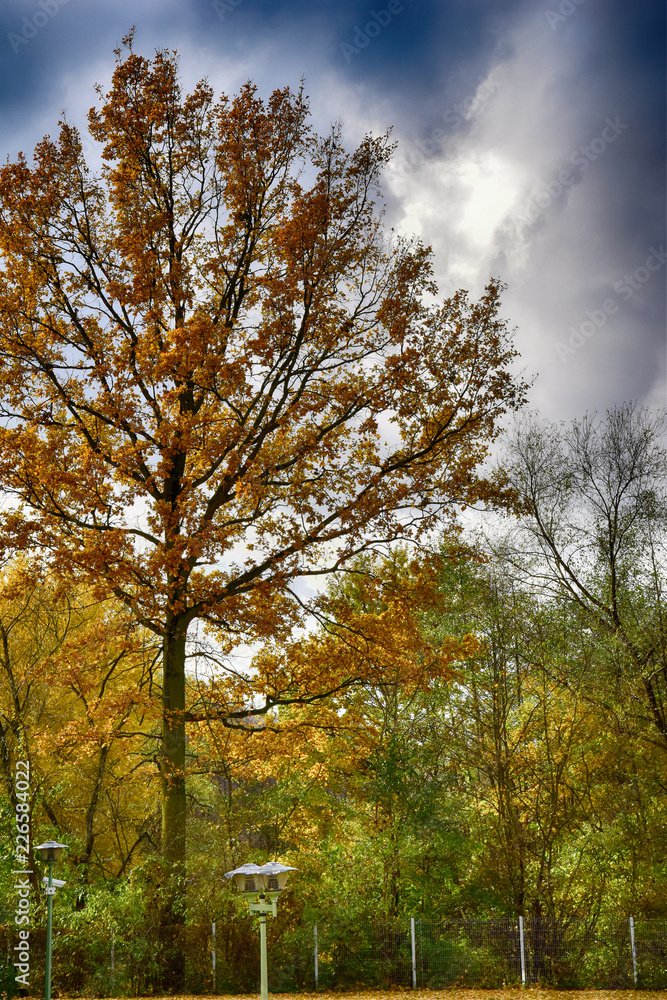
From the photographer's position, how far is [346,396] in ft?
42.4

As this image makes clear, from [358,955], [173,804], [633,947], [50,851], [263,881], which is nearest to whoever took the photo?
[263,881]

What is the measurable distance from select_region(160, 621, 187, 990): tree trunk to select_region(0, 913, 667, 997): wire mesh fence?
68mm

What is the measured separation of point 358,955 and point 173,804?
3822 mm

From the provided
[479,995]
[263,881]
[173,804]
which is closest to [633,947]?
[479,995]

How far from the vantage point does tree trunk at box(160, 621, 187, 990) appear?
11609 mm

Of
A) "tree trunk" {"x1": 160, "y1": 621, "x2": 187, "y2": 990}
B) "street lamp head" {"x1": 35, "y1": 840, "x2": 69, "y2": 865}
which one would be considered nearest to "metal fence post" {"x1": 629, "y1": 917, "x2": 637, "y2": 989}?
"tree trunk" {"x1": 160, "y1": 621, "x2": 187, "y2": 990}

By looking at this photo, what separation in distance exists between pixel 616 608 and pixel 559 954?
7047mm

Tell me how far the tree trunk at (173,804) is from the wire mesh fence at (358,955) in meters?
0.07

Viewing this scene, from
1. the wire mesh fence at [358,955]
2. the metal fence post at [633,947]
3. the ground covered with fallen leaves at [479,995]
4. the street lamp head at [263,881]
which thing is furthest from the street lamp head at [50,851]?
the metal fence post at [633,947]

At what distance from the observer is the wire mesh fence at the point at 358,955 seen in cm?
1154

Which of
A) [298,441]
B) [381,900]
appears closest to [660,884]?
[381,900]

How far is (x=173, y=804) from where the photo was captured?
Result: 12.2 m

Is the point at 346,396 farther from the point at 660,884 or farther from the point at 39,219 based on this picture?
the point at 660,884

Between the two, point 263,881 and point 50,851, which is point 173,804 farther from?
point 263,881
